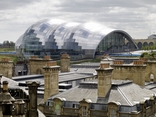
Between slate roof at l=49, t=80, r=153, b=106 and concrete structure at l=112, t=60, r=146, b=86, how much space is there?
446 cm

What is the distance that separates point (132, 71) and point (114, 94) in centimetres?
994

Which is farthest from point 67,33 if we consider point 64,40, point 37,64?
point 37,64

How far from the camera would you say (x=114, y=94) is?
121 feet

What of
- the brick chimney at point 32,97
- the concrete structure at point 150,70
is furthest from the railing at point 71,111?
the concrete structure at point 150,70

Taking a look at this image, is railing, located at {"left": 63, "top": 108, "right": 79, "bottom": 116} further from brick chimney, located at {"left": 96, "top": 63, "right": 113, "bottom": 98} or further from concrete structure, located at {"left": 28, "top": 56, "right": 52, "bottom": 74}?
concrete structure, located at {"left": 28, "top": 56, "right": 52, "bottom": 74}

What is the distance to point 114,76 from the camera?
47750mm

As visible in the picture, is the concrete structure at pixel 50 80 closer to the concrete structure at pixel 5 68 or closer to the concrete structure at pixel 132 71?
the concrete structure at pixel 132 71

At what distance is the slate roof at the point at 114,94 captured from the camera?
1430 inches

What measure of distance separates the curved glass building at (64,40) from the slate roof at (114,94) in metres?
101

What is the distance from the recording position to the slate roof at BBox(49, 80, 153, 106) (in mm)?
36312

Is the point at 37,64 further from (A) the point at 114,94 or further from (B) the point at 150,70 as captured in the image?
(A) the point at 114,94

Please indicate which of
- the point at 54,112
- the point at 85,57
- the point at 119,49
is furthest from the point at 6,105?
the point at 119,49

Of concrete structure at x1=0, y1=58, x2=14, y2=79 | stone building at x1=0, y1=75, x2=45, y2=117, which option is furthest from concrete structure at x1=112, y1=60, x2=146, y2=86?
stone building at x1=0, y1=75, x2=45, y2=117

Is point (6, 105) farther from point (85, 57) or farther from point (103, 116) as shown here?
point (85, 57)
